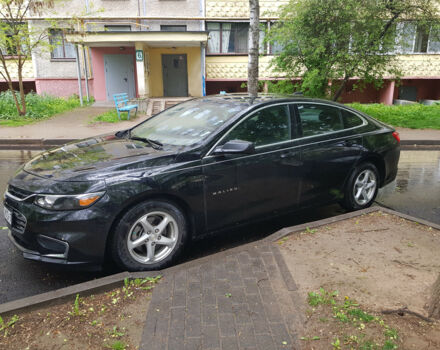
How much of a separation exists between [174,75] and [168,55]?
1195mm

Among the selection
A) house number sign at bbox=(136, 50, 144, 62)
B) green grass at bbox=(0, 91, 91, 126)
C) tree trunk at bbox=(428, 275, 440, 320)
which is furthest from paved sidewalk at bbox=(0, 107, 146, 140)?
tree trunk at bbox=(428, 275, 440, 320)

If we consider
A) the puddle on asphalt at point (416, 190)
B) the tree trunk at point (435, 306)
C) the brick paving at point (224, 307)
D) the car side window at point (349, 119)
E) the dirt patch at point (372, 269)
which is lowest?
the puddle on asphalt at point (416, 190)

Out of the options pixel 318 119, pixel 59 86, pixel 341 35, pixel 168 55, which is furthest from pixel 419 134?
pixel 59 86

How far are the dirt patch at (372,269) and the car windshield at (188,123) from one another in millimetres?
1459

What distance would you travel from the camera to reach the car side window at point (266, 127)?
420 cm

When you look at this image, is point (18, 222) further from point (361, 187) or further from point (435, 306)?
point (361, 187)

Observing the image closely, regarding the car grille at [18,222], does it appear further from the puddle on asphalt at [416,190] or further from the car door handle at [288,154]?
the puddle on asphalt at [416,190]

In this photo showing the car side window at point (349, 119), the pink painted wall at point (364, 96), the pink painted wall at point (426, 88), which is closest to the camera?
the car side window at point (349, 119)

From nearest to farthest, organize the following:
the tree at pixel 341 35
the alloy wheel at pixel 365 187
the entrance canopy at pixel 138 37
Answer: the alloy wheel at pixel 365 187
the tree at pixel 341 35
the entrance canopy at pixel 138 37

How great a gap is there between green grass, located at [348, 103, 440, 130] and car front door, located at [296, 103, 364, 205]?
10273 mm

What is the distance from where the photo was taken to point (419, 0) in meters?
12.9

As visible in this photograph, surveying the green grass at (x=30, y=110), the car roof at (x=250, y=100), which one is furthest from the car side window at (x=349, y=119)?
the green grass at (x=30, y=110)

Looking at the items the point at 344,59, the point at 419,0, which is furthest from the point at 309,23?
the point at 419,0

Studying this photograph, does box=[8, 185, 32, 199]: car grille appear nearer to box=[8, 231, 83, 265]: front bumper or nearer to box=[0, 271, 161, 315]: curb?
box=[8, 231, 83, 265]: front bumper
